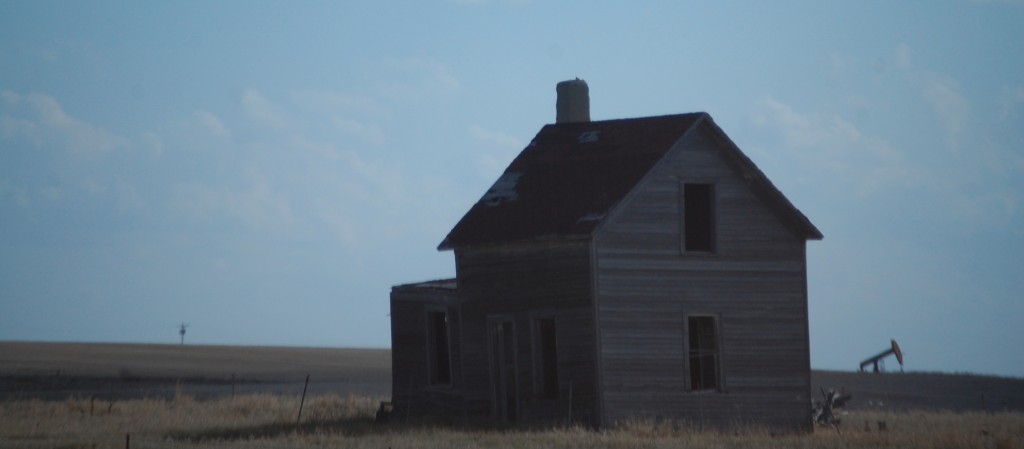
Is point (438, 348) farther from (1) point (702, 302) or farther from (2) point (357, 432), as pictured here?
(1) point (702, 302)

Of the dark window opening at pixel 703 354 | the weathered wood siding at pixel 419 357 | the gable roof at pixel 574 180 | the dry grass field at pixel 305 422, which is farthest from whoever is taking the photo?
the weathered wood siding at pixel 419 357

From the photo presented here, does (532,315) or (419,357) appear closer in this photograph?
(532,315)

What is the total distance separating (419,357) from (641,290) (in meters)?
7.34

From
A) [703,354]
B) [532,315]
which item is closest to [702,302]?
[703,354]

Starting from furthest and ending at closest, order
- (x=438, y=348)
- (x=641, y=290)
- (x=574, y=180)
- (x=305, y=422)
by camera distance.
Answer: (x=438, y=348)
(x=305, y=422)
(x=574, y=180)
(x=641, y=290)

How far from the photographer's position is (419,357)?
110 ft

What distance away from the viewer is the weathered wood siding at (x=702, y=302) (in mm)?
27562

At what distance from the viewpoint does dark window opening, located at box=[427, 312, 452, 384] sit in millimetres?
33000

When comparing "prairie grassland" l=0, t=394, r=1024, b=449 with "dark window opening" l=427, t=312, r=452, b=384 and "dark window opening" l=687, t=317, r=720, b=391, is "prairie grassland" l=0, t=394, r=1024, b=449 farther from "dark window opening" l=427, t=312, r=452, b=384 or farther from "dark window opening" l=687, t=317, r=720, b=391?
"dark window opening" l=427, t=312, r=452, b=384

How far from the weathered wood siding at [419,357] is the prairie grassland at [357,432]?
3.73 feet

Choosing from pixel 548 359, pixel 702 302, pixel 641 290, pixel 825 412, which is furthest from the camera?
pixel 825 412

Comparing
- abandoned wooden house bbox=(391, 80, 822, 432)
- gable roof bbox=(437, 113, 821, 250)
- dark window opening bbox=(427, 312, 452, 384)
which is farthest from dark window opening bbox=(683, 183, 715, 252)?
dark window opening bbox=(427, 312, 452, 384)

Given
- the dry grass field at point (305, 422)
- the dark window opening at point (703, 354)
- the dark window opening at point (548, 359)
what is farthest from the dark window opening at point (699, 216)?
the dry grass field at point (305, 422)

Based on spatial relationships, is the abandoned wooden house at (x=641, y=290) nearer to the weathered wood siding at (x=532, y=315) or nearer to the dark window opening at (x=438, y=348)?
the weathered wood siding at (x=532, y=315)
